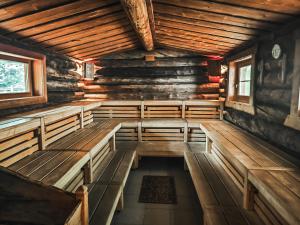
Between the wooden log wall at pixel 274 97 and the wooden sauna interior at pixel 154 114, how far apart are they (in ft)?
0.07

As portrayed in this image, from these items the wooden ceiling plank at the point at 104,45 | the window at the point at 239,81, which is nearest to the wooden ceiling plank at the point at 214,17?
the window at the point at 239,81

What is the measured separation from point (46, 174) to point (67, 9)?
7.35 ft

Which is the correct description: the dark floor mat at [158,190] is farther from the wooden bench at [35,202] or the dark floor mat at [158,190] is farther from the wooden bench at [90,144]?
the wooden bench at [35,202]

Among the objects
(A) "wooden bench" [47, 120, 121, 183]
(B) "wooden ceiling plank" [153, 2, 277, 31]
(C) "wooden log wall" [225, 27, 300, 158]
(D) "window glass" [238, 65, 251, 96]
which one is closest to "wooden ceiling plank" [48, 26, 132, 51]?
(B) "wooden ceiling plank" [153, 2, 277, 31]

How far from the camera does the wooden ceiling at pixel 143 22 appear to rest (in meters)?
2.68

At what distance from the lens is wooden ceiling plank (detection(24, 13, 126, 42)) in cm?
366

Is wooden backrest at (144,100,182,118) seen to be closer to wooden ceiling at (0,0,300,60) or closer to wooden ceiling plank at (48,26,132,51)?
wooden ceiling at (0,0,300,60)

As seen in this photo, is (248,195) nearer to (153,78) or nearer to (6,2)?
(6,2)

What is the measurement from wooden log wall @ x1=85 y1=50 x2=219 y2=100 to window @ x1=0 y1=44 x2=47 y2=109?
279cm

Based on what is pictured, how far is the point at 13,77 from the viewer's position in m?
3.84

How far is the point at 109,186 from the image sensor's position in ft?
11.7

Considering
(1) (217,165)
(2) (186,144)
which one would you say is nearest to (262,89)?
(1) (217,165)

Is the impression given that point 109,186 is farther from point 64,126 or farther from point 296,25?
point 296,25

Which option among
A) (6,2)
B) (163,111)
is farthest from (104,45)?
(6,2)
